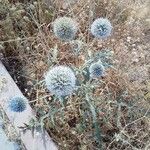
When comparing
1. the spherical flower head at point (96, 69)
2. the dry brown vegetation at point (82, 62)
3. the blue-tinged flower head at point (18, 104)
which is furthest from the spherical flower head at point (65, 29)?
the blue-tinged flower head at point (18, 104)

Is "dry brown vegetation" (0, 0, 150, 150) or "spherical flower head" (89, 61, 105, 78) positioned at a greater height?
"spherical flower head" (89, 61, 105, 78)

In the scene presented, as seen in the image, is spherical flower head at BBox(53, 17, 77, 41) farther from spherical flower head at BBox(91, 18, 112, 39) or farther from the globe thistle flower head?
the globe thistle flower head

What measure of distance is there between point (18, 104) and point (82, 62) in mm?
657

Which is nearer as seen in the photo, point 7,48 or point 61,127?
point 61,127

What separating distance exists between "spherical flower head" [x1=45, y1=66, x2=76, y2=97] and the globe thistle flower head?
22cm

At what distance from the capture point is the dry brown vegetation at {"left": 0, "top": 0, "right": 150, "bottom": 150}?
8.74 feet

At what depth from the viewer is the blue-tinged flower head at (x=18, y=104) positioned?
2535mm

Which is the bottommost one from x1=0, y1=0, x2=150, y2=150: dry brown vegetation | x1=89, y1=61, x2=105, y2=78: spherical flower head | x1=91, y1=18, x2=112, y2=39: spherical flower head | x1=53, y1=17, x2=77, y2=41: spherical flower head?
x1=0, y1=0, x2=150, y2=150: dry brown vegetation

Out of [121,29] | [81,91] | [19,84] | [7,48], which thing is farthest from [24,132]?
[121,29]

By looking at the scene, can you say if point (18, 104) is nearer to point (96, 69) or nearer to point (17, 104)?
point (17, 104)

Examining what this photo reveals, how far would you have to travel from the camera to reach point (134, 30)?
11.1ft

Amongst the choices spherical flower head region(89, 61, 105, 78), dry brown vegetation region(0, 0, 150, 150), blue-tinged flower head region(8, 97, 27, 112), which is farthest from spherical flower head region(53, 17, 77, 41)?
blue-tinged flower head region(8, 97, 27, 112)

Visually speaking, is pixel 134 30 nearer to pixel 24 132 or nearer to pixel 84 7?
pixel 84 7

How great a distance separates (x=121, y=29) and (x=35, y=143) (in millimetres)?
1221
